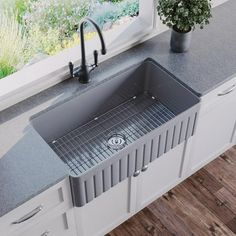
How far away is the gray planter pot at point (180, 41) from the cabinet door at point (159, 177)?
500 mm

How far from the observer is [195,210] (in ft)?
7.59

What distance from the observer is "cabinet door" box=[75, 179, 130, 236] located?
5.99ft

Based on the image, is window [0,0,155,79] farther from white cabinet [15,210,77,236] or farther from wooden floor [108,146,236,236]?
wooden floor [108,146,236,236]

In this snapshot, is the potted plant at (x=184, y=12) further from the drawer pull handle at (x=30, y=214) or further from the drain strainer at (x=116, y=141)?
the drawer pull handle at (x=30, y=214)

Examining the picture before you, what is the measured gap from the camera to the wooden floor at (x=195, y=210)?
223 centimetres

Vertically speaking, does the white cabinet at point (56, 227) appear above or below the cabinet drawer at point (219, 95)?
below

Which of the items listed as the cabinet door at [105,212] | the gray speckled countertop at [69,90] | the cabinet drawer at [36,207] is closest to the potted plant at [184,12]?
the gray speckled countertop at [69,90]

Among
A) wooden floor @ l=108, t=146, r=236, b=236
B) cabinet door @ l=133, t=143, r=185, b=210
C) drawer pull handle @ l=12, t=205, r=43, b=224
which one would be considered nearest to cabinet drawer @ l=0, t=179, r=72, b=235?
drawer pull handle @ l=12, t=205, r=43, b=224

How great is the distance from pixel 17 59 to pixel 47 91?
579 millimetres

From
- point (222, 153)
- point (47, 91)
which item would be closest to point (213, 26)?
point (222, 153)

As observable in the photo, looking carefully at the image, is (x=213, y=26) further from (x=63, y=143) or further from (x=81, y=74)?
(x=63, y=143)

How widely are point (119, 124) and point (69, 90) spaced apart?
31 cm

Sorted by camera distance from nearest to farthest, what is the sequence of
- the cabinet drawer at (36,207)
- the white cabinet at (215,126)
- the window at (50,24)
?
the cabinet drawer at (36,207)
the white cabinet at (215,126)
the window at (50,24)

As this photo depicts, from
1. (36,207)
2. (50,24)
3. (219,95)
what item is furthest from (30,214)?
(50,24)
